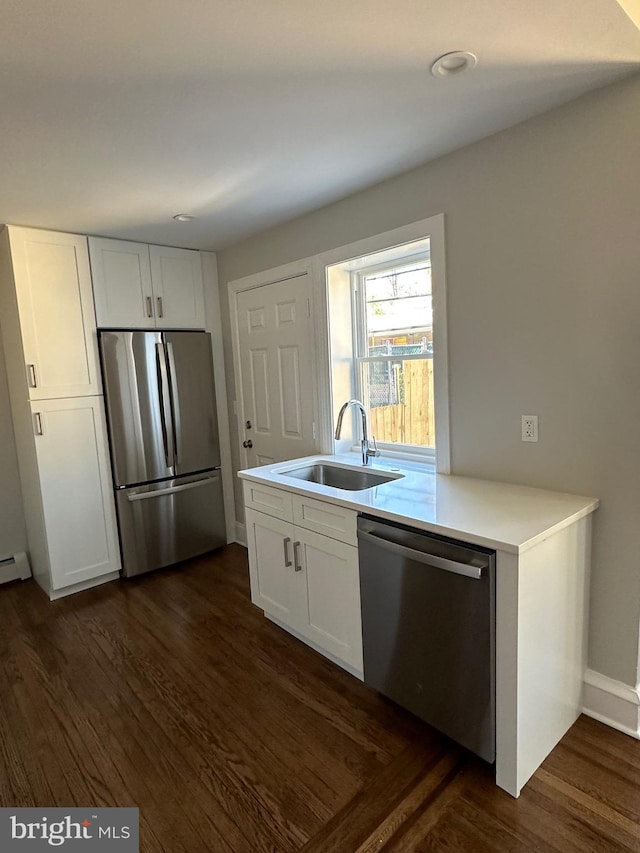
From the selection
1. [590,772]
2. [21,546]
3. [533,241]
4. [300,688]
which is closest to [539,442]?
[533,241]

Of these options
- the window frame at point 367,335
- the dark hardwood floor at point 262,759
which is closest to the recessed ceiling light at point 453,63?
the window frame at point 367,335

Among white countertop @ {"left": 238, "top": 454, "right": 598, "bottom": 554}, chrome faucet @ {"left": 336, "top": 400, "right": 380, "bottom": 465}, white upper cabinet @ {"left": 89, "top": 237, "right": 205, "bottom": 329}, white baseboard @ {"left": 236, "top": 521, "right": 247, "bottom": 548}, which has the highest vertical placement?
white upper cabinet @ {"left": 89, "top": 237, "right": 205, "bottom": 329}

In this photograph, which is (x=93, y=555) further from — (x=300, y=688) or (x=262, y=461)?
(x=300, y=688)

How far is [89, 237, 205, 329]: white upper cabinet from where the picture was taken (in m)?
3.17

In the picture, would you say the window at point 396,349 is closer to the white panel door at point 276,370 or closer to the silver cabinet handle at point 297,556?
the white panel door at point 276,370

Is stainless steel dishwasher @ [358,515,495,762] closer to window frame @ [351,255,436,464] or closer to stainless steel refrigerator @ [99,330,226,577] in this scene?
window frame @ [351,255,436,464]

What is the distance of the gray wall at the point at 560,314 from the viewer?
5.60 feet

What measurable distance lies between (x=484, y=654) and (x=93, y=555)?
2.69 metres

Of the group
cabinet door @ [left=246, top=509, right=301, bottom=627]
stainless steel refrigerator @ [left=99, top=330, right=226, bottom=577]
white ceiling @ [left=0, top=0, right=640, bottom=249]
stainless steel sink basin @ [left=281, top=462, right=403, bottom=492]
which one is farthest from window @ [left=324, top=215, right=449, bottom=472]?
stainless steel refrigerator @ [left=99, top=330, right=226, bottom=577]

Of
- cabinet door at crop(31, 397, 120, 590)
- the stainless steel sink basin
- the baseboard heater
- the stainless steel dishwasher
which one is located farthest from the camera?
the baseboard heater

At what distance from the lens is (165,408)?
3.41m

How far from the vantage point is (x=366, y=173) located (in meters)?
2.32

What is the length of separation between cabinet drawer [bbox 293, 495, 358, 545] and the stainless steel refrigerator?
1.53 metres

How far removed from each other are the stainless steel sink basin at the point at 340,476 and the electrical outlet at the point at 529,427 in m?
0.69
